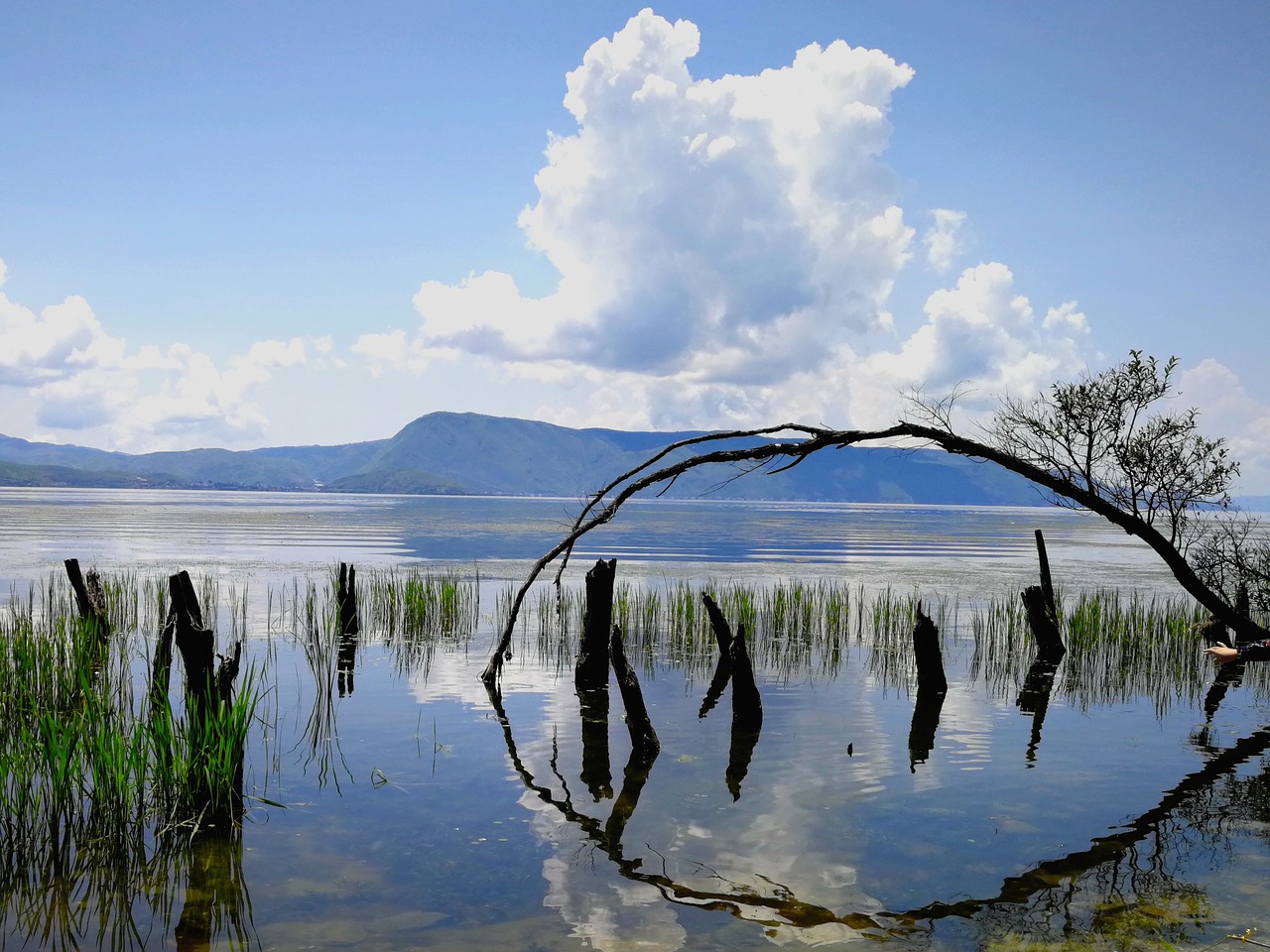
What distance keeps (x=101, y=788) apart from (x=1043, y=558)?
19.4 metres

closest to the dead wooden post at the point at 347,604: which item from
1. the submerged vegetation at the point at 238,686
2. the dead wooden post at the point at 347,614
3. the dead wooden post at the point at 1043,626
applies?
the dead wooden post at the point at 347,614

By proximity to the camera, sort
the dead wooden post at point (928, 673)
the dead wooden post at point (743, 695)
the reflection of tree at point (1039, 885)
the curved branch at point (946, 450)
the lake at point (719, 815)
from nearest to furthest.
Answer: the lake at point (719, 815) → the reflection of tree at point (1039, 885) → the curved branch at point (946, 450) → the dead wooden post at point (743, 695) → the dead wooden post at point (928, 673)

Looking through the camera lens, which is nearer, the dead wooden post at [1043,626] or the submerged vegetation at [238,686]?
the submerged vegetation at [238,686]

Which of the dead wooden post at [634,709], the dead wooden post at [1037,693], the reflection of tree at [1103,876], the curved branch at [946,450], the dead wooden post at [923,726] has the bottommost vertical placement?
the dead wooden post at [923,726]

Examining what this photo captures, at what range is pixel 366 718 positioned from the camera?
43.8ft

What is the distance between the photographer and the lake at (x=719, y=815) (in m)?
6.99

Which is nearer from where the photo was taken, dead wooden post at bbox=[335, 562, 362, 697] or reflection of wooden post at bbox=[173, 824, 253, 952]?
reflection of wooden post at bbox=[173, 824, 253, 952]

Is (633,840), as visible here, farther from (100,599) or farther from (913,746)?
(100,599)

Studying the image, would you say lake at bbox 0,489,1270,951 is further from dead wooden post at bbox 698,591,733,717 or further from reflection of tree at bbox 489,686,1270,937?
dead wooden post at bbox 698,591,733,717

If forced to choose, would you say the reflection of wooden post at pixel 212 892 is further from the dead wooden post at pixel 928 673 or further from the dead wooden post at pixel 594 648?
the dead wooden post at pixel 928 673

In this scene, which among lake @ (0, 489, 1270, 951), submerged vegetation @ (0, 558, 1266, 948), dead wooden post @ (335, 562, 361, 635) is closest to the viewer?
lake @ (0, 489, 1270, 951)

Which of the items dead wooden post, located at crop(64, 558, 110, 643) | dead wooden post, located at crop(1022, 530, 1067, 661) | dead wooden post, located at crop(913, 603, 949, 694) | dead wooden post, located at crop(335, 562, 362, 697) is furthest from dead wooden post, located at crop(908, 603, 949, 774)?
dead wooden post, located at crop(64, 558, 110, 643)

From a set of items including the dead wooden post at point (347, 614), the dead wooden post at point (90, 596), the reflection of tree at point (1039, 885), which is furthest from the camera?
the dead wooden post at point (347, 614)

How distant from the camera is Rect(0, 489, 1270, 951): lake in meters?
6.99
